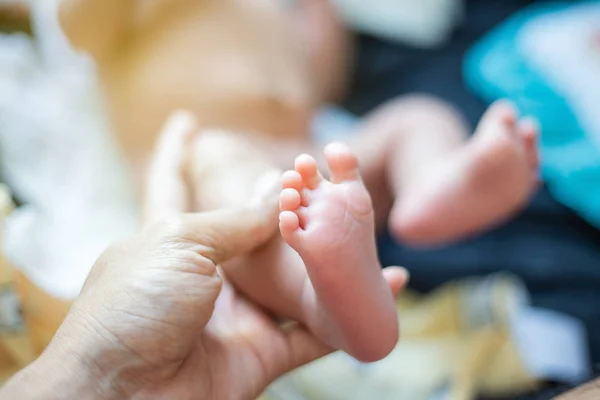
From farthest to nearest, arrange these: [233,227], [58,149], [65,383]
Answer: [58,149], [233,227], [65,383]

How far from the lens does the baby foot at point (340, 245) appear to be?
519 mm

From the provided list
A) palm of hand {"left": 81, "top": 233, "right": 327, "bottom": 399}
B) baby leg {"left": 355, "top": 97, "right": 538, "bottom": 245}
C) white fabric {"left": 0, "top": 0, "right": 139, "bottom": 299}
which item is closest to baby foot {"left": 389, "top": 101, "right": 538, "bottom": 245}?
baby leg {"left": 355, "top": 97, "right": 538, "bottom": 245}

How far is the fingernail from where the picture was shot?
2.15 ft

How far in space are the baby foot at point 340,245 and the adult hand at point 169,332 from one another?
0.08 meters

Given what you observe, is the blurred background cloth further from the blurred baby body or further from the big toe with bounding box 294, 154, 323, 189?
the big toe with bounding box 294, 154, 323, 189

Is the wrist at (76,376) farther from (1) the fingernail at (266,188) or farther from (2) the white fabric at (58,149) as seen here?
(2) the white fabric at (58,149)

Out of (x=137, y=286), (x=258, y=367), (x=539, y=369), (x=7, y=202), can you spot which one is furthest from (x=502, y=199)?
(x=7, y=202)

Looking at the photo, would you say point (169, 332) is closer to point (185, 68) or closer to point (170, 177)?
point (170, 177)

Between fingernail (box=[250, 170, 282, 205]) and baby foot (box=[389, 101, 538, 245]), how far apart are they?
0.60ft

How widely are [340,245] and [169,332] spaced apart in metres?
0.15

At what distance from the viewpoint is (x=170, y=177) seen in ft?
2.59

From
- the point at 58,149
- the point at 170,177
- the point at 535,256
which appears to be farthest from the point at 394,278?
the point at 58,149

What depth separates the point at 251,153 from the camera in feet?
2.68

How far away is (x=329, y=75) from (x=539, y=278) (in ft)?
1.96
